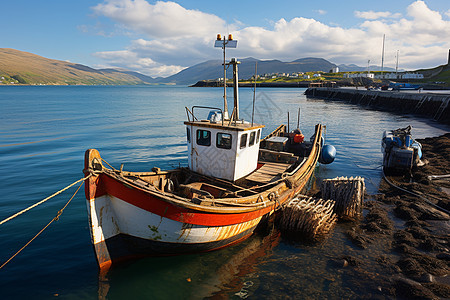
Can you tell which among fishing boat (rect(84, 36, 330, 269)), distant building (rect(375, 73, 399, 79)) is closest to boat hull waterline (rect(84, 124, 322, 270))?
fishing boat (rect(84, 36, 330, 269))

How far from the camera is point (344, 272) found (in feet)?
26.6

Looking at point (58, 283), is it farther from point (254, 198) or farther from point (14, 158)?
point (14, 158)

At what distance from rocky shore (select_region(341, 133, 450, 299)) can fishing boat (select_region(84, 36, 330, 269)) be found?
3.48 meters

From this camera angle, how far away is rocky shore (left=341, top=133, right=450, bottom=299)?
7340mm

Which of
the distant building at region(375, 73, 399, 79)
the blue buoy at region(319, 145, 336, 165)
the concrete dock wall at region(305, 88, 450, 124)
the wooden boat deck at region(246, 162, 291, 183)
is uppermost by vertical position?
the distant building at region(375, 73, 399, 79)

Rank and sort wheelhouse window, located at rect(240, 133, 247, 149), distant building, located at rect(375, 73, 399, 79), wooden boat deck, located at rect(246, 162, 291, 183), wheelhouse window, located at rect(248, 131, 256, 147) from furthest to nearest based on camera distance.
A: distant building, located at rect(375, 73, 399, 79), wooden boat deck, located at rect(246, 162, 291, 183), wheelhouse window, located at rect(248, 131, 256, 147), wheelhouse window, located at rect(240, 133, 247, 149)

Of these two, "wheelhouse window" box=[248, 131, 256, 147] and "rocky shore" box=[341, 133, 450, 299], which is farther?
"wheelhouse window" box=[248, 131, 256, 147]

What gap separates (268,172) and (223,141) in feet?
10.8

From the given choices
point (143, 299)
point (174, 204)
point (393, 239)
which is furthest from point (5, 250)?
point (393, 239)

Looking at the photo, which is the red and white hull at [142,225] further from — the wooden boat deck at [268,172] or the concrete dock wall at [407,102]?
the concrete dock wall at [407,102]

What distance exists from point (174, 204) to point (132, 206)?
121cm

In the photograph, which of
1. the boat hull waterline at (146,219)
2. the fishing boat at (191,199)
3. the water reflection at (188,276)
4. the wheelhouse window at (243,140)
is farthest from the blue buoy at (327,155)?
the boat hull waterline at (146,219)

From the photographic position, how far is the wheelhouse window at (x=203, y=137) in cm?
1014

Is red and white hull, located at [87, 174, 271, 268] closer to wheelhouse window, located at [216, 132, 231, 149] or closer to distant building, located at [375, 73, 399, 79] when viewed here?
wheelhouse window, located at [216, 132, 231, 149]
